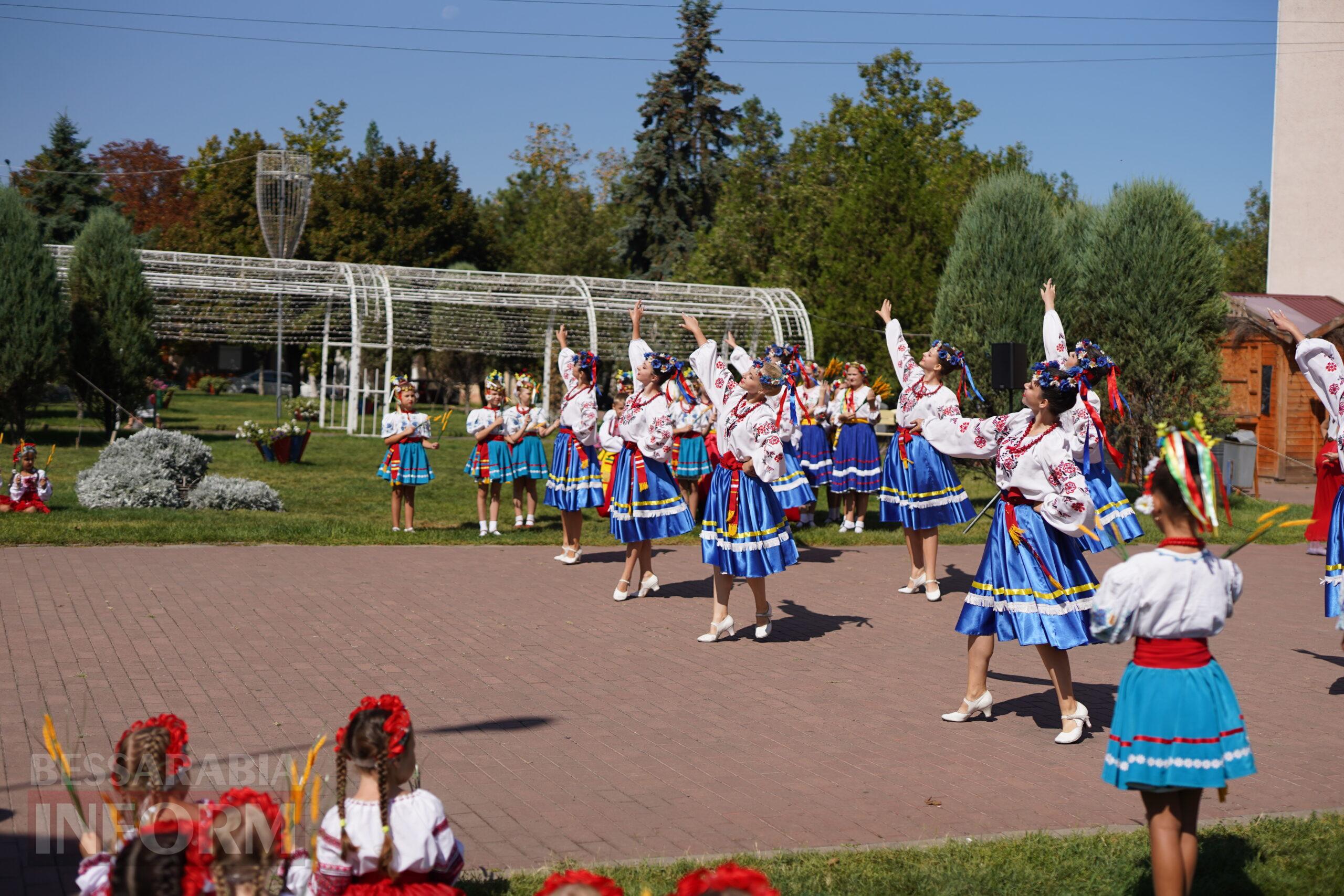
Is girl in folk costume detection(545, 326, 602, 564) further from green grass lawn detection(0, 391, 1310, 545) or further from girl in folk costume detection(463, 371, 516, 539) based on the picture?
girl in folk costume detection(463, 371, 516, 539)

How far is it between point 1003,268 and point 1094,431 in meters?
12.7

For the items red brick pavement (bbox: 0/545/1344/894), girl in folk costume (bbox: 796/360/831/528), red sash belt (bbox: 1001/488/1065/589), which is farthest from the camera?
girl in folk costume (bbox: 796/360/831/528)

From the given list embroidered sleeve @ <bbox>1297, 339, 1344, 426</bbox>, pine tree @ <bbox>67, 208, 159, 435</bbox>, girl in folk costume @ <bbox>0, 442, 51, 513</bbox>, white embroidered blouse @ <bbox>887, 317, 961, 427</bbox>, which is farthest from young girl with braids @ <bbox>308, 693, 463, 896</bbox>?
pine tree @ <bbox>67, 208, 159, 435</bbox>

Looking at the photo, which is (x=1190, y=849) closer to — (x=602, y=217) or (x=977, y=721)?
(x=977, y=721)

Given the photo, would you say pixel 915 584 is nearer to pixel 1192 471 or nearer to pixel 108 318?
pixel 1192 471

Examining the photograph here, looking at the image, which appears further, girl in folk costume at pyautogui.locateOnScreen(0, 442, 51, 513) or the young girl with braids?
girl in folk costume at pyautogui.locateOnScreen(0, 442, 51, 513)

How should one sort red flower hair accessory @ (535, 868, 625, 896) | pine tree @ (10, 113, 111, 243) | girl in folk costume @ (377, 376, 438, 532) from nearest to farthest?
red flower hair accessory @ (535, 868, 625, 896) → girl in folk costume @ (377, 376, 438, 532) → pine tree @ (10, 113, 111, 243)

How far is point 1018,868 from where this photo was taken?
15.3ft

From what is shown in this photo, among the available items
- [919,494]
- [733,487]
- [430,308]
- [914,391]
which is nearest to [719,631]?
[733,487]

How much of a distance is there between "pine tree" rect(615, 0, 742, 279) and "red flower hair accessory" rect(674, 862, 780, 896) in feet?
142

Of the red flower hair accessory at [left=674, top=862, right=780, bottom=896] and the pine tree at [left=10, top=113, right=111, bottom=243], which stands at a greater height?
the pine tree at [left=10, top=113, right=111, bottom=243]

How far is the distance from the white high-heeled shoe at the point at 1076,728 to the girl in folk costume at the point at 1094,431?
87 centimetres

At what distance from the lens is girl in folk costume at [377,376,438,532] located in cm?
1370

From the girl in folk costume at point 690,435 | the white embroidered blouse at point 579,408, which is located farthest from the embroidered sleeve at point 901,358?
the girl in folk costume at point 690,435
